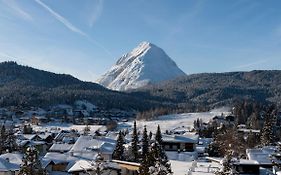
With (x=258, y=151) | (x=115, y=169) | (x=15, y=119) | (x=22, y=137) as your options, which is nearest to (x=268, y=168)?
(x=258, y=151)

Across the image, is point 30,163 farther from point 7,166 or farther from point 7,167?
point 7,166

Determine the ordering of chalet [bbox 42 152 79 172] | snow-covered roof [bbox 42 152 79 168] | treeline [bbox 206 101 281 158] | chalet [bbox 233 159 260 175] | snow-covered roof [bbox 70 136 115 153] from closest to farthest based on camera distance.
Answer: chalet [bbox 233 159 260 175]
snow-covered roof [bbox 42 152 79 168]
chalet [bbox 42 152 79 172]
snow-covered roof [bbox 70 136 115 153]
treeline [bbox 206 101 281 158]

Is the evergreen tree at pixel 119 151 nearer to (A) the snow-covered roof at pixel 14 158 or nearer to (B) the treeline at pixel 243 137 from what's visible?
(B) the treeline at pixel 243 137

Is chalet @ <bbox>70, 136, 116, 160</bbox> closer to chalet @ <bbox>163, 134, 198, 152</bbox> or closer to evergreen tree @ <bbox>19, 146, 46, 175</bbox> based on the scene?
chalet @ <bbox>163, 134, 198, 152</bbox>

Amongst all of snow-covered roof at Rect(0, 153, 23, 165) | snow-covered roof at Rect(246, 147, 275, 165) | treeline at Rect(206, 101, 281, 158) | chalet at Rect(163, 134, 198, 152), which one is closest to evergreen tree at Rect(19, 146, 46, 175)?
treeline at Rect(206, 101, 281, 158)

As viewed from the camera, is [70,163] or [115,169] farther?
[70,163]

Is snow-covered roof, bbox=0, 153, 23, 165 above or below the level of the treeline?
below

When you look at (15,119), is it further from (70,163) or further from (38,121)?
(70,163)

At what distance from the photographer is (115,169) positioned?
155ft

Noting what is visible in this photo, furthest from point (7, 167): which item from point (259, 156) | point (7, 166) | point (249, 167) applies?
point (259, 156)

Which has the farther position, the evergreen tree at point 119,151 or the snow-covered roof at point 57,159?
the evergreen tree at point 119,151

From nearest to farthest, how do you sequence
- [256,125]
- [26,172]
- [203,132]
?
[26,172]
[203,132]
[256,125]

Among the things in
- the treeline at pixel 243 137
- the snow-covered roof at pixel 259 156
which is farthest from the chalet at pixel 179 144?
the snow-covered roof at pixel 259 156

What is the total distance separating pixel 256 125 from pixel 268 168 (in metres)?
94.7
